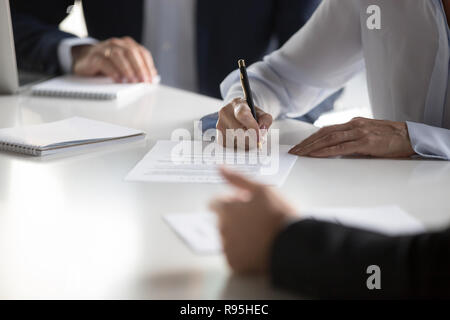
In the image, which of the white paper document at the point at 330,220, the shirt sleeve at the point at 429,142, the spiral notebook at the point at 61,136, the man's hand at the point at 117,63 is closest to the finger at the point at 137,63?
the man's hand at the point at 117,63

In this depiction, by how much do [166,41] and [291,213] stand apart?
7.23ft

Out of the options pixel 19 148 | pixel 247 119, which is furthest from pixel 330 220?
pixel 19 148

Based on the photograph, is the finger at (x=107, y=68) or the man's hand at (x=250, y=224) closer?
the man's hand at (x=250, y=224)

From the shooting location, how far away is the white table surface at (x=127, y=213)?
2.24 ft

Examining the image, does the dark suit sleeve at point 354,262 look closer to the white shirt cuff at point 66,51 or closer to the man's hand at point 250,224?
the man's hand at point 250,224

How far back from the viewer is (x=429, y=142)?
1.15m

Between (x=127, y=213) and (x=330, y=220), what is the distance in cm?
30

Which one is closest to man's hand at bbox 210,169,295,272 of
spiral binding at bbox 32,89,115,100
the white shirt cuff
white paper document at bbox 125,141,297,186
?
white paper document at bbox 125,141,297,186

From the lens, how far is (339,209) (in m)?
0.87

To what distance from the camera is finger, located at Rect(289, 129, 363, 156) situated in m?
1.16

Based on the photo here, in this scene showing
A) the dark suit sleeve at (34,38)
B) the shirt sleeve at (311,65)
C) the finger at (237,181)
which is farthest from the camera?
the dark suit sleeve at (34,38)

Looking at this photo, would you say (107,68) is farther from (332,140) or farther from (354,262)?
(354,262)

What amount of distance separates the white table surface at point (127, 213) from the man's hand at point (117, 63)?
586 mm
